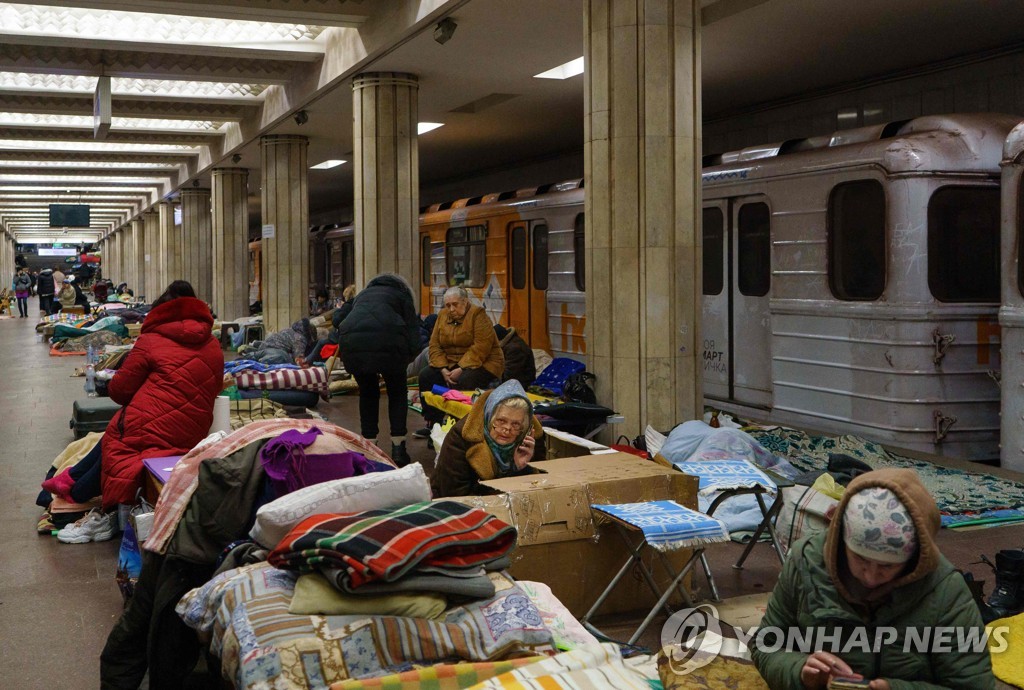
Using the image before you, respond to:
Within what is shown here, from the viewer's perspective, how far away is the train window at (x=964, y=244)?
9.09 metres

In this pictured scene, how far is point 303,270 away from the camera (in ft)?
69.9

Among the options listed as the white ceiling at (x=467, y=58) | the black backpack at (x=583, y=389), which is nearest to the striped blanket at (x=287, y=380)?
the white ceiling at (x=467, y=58)

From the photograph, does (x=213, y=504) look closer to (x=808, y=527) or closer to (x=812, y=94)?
(x=808, y=527)

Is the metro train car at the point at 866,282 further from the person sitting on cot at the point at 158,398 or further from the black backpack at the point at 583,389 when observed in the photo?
the person sitting on cot at the point at 158,398

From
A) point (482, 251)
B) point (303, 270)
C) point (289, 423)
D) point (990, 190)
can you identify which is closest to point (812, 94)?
point (482, 251)

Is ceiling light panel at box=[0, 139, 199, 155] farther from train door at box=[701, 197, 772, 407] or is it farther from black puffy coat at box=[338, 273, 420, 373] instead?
black puffy coat at box=[338, 273, 420, 373]

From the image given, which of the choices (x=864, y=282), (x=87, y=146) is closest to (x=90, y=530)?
(x=864, y=282)

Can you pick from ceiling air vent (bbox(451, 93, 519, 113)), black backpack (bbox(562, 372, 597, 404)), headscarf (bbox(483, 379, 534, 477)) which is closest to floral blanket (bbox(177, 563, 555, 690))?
headscarf (bbox(483, 379, 534, 477))

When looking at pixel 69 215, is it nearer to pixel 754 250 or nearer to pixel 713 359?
pixel 713 359

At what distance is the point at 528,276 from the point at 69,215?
32.0 m

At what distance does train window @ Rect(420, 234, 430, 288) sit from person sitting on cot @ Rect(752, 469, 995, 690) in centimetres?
1651

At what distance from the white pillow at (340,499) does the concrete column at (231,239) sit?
2443cm

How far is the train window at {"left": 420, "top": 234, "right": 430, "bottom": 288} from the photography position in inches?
760

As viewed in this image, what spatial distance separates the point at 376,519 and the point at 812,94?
557 inches
